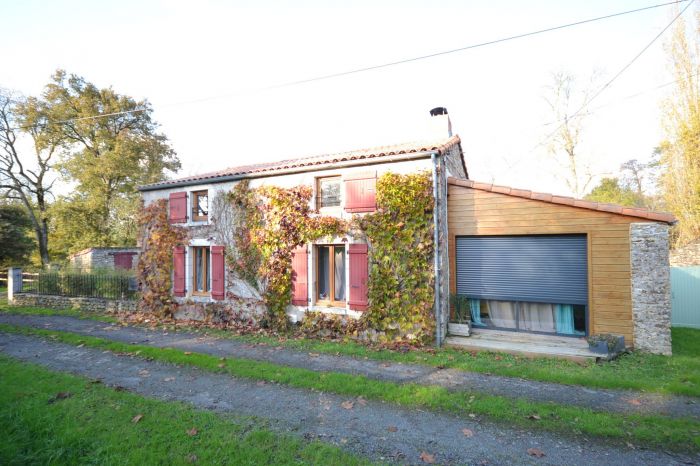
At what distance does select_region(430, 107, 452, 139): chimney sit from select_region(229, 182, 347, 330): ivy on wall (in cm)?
555

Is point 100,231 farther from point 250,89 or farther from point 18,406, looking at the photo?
point 18,406

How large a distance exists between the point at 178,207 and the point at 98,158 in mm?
16981

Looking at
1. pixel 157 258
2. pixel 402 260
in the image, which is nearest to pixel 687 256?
pixel 402 260

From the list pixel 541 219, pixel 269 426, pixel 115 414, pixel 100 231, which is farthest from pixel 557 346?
pixel 100 231

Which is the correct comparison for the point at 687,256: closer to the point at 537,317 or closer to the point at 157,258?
the point at 537,317

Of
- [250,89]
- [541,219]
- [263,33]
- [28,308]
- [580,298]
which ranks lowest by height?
[28,308]

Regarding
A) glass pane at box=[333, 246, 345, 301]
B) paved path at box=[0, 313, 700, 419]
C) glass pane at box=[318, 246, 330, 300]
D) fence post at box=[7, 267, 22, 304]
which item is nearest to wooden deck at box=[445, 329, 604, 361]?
paved path at box=[0, 313, 700, 419]

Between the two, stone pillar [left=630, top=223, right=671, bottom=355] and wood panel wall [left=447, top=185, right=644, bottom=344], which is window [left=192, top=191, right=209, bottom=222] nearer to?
wood panel wall [left=447, top=185, right=644, bottom=344]

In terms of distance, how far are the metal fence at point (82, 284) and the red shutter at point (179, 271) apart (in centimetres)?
234

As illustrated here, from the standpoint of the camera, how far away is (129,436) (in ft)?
11.7

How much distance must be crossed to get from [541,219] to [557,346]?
287 cm

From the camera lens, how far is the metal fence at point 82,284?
11.6 metres

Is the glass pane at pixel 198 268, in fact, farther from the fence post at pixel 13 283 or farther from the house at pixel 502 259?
the fence post at pixel 13 283

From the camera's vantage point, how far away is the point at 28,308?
11992 millimetres
